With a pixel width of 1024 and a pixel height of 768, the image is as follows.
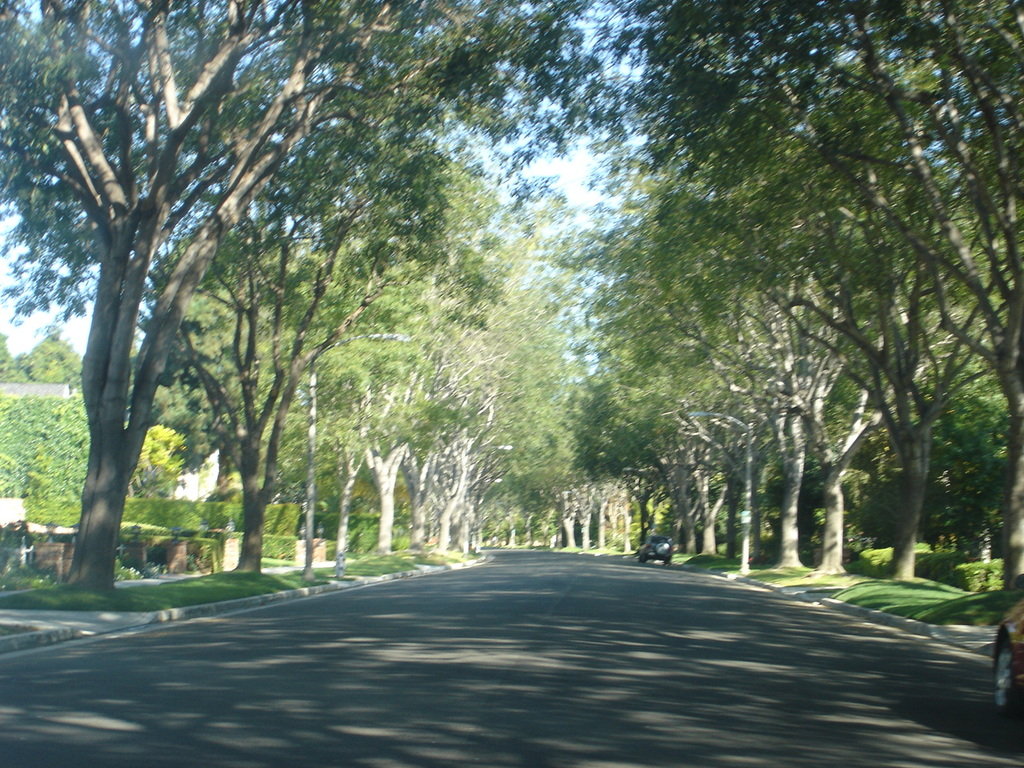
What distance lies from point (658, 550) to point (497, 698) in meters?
53.3

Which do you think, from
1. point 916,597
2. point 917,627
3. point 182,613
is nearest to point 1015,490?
point 917,627

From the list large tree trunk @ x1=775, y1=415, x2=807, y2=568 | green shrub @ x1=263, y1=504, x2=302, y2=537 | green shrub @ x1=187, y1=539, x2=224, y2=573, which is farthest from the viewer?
green shrub @ x1=263, y1=504, x2=302, y2=537

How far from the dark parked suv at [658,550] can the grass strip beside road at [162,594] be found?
29.1 m

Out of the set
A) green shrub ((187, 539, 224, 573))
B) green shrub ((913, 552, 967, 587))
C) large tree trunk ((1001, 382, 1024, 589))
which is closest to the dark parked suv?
green shrub ((913, 552, 967, 587))

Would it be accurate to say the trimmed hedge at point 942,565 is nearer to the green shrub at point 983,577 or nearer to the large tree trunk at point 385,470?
the green shrub at point 983,577

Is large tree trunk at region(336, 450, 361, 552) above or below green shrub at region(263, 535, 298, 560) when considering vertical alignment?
above

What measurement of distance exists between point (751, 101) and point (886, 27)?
2461mm

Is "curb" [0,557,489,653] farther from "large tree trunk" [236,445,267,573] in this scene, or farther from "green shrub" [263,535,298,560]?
"green shrub" [263,535,298,560]

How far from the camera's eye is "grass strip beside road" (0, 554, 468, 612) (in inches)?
847

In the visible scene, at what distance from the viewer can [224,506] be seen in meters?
62.0

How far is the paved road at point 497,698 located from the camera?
885 centimetres

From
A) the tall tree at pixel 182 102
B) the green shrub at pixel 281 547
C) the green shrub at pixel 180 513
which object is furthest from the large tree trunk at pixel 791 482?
the green shrub at pixel 180 513

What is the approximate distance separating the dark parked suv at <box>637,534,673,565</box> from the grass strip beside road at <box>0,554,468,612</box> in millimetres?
29097

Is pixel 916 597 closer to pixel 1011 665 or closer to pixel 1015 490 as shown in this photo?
pixel 1015 490
